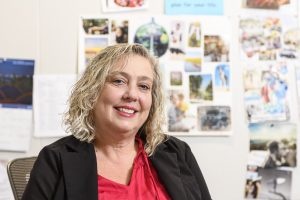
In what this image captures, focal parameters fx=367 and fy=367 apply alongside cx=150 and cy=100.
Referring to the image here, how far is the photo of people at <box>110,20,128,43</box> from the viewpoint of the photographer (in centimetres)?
170

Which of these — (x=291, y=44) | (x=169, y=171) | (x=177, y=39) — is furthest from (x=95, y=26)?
(x=291, y=44)

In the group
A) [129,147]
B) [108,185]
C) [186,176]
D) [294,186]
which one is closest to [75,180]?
[108,185]

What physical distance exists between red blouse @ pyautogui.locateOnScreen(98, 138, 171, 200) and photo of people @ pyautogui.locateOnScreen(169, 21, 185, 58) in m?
0.60

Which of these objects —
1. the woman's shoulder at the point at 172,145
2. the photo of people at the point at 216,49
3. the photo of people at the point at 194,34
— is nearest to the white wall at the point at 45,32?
the photo of people at the point at 194,34

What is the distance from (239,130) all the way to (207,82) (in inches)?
10.7

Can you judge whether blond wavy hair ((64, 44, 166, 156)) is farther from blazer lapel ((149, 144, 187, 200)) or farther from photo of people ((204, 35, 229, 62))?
photo of people ((204, 35, 229, 62))

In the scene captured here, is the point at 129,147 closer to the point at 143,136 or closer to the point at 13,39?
the point at 143,136

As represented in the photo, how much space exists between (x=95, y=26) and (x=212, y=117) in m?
0.69

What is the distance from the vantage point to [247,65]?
68.4 inches

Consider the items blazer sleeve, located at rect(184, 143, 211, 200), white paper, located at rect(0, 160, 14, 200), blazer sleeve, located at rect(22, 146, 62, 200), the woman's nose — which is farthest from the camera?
white paper, located at rect(0, 160, 14, 200)

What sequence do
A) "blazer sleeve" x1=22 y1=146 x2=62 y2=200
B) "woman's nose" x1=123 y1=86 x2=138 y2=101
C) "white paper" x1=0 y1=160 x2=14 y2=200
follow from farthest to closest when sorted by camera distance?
"white paper" x1=0 y1=160 x2=14 y2=200
"woman's nose" x1=123 y1=86 x2=138 y2=101
"blazer sleeve" x1=22 y1=146 x2=62 y2=200

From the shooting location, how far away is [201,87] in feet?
5.63

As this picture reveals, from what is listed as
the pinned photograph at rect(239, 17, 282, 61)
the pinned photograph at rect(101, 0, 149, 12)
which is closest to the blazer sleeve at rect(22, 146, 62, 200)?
the pinned photograph at rect(101, 0, 149, 12)

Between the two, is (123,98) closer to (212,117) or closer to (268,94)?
(212,117)
